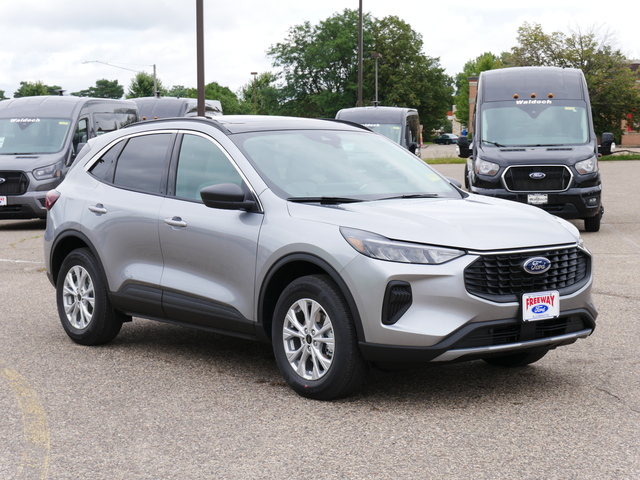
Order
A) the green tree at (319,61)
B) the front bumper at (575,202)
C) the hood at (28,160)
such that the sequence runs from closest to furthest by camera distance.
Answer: the front bumper at (575,202)
the hood at (28,160)
the green tree at (319,61)

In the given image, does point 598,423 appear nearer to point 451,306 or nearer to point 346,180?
point 451,306

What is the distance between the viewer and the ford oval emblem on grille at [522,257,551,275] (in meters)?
5.21

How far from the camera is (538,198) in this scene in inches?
590

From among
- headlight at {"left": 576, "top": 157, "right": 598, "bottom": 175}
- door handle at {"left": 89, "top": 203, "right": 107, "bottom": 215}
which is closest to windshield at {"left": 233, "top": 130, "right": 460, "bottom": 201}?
door handle at {"left": 89, "top": 203, "right": 107, "bottom": 215}

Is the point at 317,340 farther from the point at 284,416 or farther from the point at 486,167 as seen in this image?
the point at 486,167

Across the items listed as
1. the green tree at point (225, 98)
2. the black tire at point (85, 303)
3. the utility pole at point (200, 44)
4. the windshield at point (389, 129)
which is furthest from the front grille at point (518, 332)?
the green tree at point (225, 98)

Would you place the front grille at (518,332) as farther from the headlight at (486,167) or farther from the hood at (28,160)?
the hood at (28,160)

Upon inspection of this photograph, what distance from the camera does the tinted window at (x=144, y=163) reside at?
6742mm

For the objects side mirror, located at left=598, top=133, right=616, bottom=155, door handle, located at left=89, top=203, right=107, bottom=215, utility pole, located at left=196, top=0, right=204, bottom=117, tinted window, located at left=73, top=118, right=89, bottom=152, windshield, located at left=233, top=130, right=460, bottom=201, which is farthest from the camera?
utility pole, located at left=196, top=0, right=204, bottom=117

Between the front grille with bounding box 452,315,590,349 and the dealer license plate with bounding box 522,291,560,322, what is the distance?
5 centimetres

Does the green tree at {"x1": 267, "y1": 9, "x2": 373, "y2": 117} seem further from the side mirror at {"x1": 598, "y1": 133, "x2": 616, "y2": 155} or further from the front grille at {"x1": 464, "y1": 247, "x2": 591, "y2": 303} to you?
the front grille at {"x1": 464, "y1": 247, "x2": 591, "y2": 303}

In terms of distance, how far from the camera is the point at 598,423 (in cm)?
499

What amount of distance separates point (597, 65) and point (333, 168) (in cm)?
4349

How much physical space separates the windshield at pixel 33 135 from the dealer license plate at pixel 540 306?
13926 mm
